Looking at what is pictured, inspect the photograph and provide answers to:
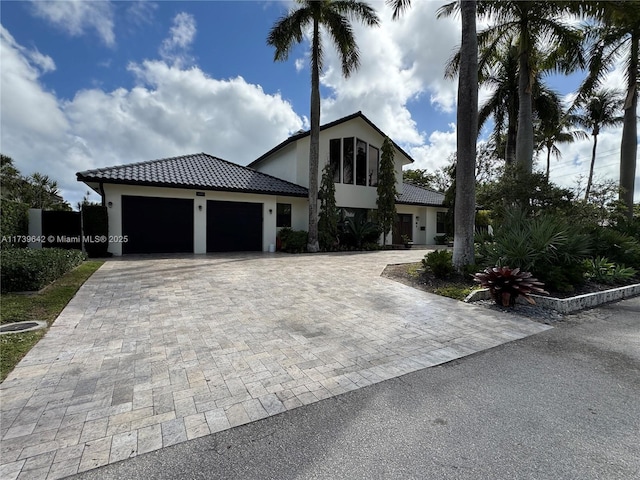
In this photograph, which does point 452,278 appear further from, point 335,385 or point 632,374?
point 335,385

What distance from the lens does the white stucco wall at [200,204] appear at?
12.1 m

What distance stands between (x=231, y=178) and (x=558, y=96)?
1821 centimetres

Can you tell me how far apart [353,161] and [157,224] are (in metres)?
11.3

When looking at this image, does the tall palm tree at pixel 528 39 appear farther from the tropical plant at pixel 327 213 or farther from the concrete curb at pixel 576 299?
the tropical plant at pixel 327 213

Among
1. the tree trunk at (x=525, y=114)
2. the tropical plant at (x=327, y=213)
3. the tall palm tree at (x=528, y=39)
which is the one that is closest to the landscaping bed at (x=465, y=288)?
the tall palm tree at (x=528, y=39)

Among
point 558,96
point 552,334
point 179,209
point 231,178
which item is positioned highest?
point 558,96

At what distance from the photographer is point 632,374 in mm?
3355

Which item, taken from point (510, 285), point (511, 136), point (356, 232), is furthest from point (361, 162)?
point (510, 285)

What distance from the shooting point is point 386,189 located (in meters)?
17.6

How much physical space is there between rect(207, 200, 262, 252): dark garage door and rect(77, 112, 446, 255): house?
46mm

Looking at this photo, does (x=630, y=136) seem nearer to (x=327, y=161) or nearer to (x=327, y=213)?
(x=327, y=161)

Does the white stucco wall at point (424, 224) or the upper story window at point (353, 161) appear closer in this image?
the upper story window at point (353, 161)

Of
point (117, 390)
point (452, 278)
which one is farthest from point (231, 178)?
point (117, 390)

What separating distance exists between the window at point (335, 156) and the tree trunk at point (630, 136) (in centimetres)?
1286
